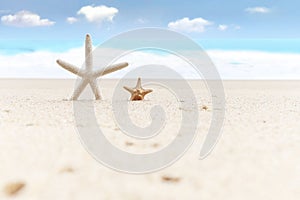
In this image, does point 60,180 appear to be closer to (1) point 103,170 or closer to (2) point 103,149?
(1) point 103,170

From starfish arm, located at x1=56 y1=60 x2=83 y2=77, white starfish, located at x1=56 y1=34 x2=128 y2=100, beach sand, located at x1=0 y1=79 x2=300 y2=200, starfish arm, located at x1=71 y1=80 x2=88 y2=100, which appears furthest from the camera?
white starfish, located at x1=56 y1=34 x2=128 y2=100

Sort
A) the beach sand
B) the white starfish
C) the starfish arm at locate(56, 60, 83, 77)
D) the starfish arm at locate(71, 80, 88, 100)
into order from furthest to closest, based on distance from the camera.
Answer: the white starfish, the starfish arm at locate(56, 60, 83, 77), the starfish arm at locate(71, 80, 88, 100), the beach sand

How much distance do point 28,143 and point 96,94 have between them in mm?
4941

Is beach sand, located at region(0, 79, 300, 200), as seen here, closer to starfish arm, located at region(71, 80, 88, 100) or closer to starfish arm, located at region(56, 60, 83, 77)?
starfish arm, located at region(71, 80, 88, 100)

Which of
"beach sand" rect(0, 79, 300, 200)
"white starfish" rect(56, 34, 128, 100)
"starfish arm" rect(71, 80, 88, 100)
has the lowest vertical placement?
"beach sand" rect(0, 79, 300, 200)

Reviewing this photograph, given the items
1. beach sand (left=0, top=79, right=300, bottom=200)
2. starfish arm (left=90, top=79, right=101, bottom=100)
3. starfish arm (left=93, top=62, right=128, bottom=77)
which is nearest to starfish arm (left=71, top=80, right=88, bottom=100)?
starfish arm (left=90, top=79, right=101, bottom=100)

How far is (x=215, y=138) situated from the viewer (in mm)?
4102

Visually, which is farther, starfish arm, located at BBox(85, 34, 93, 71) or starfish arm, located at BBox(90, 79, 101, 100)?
starfish arm, located at BBox(85, 34, 93, 71)

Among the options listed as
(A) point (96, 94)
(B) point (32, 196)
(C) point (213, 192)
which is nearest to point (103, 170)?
(B) point (32, 196)

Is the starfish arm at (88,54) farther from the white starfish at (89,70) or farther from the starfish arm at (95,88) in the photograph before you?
the starfish arm at (95,88)

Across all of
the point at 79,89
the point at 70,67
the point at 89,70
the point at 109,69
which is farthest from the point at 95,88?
the point at 70,67

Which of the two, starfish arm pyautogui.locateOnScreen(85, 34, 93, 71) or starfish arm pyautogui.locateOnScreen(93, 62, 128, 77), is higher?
starfish arm pyautogui.locateOnScreen(85, 34, 93, 71)

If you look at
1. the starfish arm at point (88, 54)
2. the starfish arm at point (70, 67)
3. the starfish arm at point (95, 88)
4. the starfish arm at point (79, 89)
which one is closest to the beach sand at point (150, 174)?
the starfish arm at point (79, 89)

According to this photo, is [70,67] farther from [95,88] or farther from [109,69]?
[109,69]
